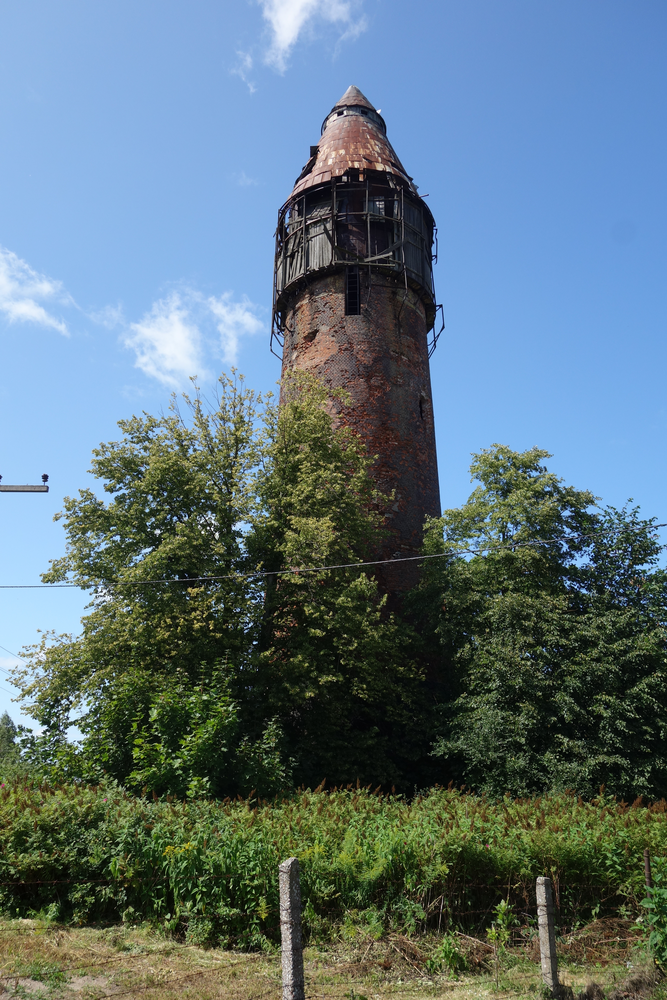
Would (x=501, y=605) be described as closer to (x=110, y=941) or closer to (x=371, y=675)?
(x=371, y=675)

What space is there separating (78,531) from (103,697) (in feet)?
12.0

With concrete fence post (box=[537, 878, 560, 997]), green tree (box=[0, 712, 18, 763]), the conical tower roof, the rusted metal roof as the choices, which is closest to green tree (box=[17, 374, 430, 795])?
green tree (box=[0, 712, 18, 763])

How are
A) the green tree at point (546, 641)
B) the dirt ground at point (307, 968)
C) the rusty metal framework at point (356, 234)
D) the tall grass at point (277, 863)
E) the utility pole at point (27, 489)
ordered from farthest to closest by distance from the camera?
the rusty metal framework at point (356, 234) < the green tree at point (546, 641) < the utility pole at point (27, 489) < the tall grass at point (277, 863) < the dirt ground at point (307, 968)

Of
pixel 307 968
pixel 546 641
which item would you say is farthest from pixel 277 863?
pixel 546 641

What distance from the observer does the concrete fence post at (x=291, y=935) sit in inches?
187

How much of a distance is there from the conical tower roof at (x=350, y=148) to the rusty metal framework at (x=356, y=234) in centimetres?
54

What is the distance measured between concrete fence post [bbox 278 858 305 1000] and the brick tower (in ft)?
45.7

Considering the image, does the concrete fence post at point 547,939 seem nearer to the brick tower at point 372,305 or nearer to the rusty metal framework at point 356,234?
the brick tower at point 372,305

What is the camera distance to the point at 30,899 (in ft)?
25.8

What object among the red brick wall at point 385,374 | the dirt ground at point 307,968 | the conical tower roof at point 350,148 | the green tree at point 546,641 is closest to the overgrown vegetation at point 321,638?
the green tree at point 546,641

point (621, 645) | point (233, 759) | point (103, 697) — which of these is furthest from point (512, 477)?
point (103, 697)

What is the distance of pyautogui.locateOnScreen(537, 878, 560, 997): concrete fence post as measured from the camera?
6430 mm

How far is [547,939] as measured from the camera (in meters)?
6.51

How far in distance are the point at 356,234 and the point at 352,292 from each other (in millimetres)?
2046
